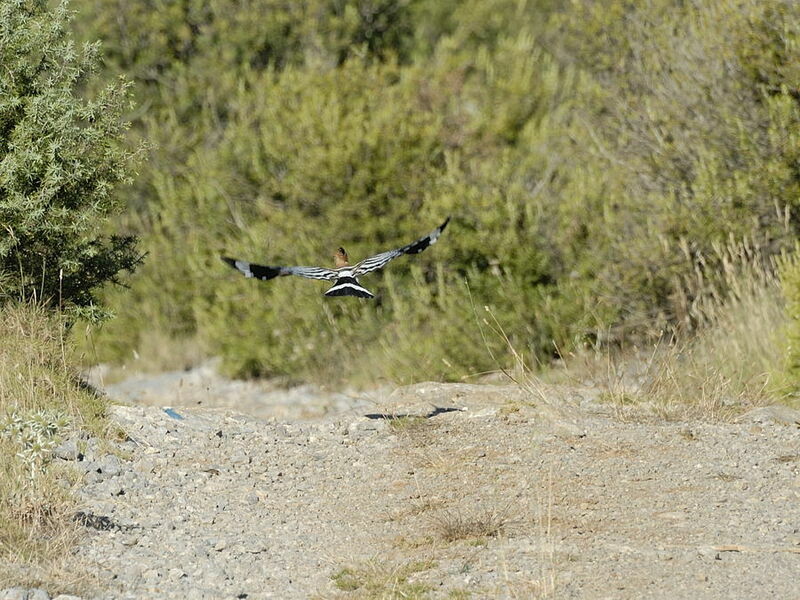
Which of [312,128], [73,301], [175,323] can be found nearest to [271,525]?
[73,301]

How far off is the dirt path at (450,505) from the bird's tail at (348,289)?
1122 mm

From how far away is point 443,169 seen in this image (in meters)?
16.3

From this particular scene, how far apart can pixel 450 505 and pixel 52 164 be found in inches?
154

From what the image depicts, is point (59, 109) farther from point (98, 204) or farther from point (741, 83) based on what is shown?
point (741, 83)

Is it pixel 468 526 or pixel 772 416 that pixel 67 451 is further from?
pixel 772 416

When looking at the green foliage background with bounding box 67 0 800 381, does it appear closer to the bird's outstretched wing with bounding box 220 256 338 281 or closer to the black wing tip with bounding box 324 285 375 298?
the bird's outstretched wing with bounding box 220 256 338 281

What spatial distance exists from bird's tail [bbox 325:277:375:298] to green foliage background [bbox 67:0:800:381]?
10.5 ft

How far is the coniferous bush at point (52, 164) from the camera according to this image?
28.9ft

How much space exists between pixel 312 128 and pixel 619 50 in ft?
13.5

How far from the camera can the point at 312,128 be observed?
645 inches

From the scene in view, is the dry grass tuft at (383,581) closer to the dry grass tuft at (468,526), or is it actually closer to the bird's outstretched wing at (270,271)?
the dry grass tuft at (468,526)

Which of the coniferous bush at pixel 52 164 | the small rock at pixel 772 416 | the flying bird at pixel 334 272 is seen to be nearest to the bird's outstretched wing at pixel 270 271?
the flying bird at pixel 334 272

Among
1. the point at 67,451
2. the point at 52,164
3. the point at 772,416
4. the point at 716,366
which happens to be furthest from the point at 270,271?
the point at 716,366

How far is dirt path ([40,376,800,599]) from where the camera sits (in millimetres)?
5926
